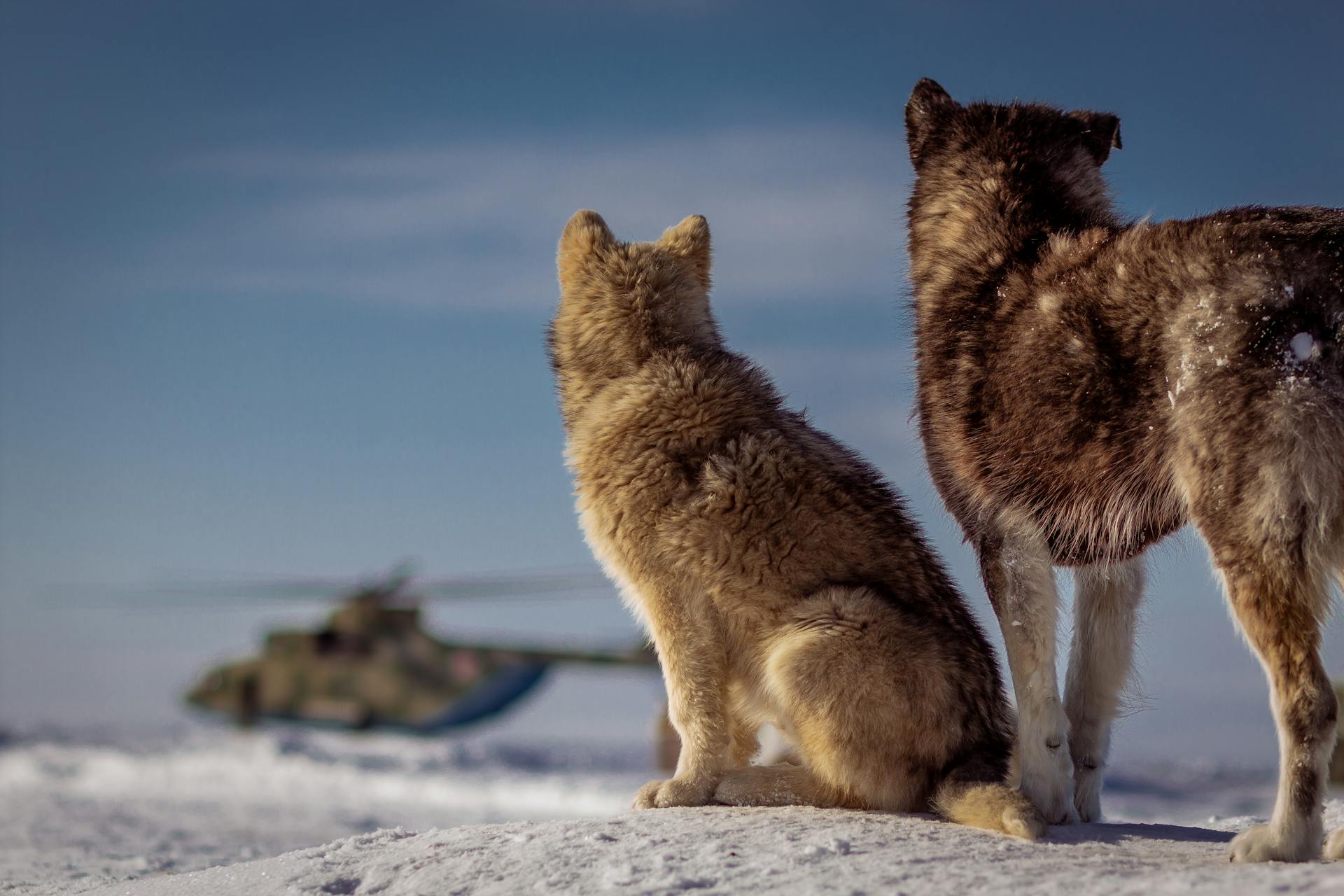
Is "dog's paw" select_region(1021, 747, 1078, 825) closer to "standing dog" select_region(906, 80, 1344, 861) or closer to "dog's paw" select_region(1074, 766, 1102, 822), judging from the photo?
"standing dog" select_region(906, 80, 1344, 861)

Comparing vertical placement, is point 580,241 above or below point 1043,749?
above

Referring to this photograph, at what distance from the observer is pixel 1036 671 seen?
4465 millimetres

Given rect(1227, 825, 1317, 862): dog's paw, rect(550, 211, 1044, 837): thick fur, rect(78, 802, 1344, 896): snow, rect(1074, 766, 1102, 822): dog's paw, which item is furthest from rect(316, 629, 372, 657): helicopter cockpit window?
rect(1227, 825, 1317, 862): dog's paw

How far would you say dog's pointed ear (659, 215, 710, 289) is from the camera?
561 cm

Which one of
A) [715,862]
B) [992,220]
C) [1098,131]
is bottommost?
[715,862]

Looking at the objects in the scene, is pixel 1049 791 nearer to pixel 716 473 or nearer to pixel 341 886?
pixel 716 473

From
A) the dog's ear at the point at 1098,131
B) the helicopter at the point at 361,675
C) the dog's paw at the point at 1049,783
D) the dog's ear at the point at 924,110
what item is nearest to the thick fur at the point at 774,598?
the dog's paw at the point at 1049,783

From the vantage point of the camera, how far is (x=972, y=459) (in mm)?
4754

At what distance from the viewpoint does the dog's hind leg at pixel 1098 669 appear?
16.3 feet

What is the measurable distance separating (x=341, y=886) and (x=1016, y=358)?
332 cm

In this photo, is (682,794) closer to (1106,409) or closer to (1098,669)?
(1098,669)

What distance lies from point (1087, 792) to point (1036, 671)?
0.86 meters

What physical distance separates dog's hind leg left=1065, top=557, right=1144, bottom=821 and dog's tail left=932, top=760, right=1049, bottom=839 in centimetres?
61

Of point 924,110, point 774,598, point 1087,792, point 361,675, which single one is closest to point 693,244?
point 924,110
